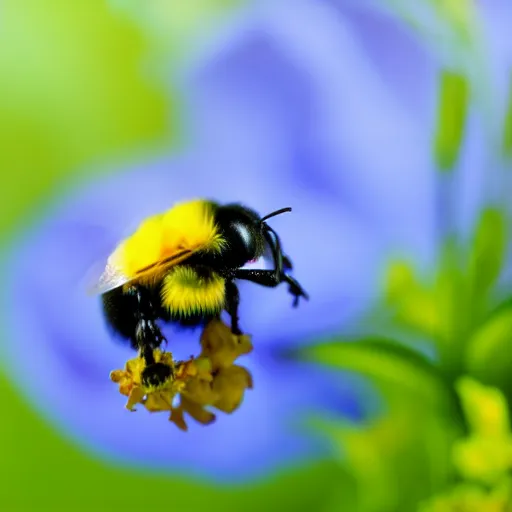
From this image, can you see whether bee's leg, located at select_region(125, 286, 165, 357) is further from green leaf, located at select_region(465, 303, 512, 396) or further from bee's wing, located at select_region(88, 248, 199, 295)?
green leaf, located at select_region(465, 303, 512, 396)

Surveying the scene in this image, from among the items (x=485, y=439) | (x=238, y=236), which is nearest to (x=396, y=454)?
(x=485, y=439)

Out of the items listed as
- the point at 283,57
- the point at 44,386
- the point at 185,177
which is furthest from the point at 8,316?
the point at 283,57

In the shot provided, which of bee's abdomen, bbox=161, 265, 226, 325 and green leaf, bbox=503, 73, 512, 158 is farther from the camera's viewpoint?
green leaf, bbox=503, 73, 512, 158

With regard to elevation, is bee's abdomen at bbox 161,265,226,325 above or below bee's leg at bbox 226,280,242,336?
below

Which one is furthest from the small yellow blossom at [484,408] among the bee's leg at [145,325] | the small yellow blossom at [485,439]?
the bee's leg at [145,325]

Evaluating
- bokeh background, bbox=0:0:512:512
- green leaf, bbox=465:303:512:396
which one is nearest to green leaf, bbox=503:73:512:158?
bokeh background, bbox=0:0:512:512

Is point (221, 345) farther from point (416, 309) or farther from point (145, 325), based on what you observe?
point (416, 309)
